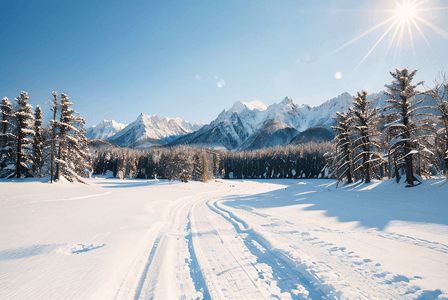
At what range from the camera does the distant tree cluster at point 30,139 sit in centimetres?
2306

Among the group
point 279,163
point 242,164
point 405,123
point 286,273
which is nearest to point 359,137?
point 405,123

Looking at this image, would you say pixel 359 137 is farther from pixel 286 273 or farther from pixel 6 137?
pixel 6 137

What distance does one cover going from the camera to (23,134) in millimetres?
23719

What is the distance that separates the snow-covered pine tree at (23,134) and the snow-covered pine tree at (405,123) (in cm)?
→ 3987

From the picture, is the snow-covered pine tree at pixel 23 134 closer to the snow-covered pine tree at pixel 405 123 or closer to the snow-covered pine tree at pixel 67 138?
the snow-covered pine tree at pixel 67 138

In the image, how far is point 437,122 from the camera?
1570 cm

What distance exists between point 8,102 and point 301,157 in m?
107

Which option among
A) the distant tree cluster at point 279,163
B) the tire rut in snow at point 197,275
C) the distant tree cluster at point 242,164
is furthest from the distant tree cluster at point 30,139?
the distant tree cluster at point 279,163

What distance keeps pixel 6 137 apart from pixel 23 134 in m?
1.63

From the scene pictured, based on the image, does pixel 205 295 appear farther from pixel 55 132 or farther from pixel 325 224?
pixel 55 132

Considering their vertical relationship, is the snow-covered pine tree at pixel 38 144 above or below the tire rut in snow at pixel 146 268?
above

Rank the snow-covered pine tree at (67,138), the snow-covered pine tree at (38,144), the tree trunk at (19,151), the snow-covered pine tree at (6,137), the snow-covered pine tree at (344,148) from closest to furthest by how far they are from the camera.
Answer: the snow-covered pine tree at (6,137), the tree trunk at (19,151), the snow-covered pine tree at (67,138), the snow-covered pine tree at (344,148), the snow-covered pine tree at (38,144)

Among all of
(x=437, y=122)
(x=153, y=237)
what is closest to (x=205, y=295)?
(x=153, y=237)

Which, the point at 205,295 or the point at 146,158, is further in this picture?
the point at 146,158
